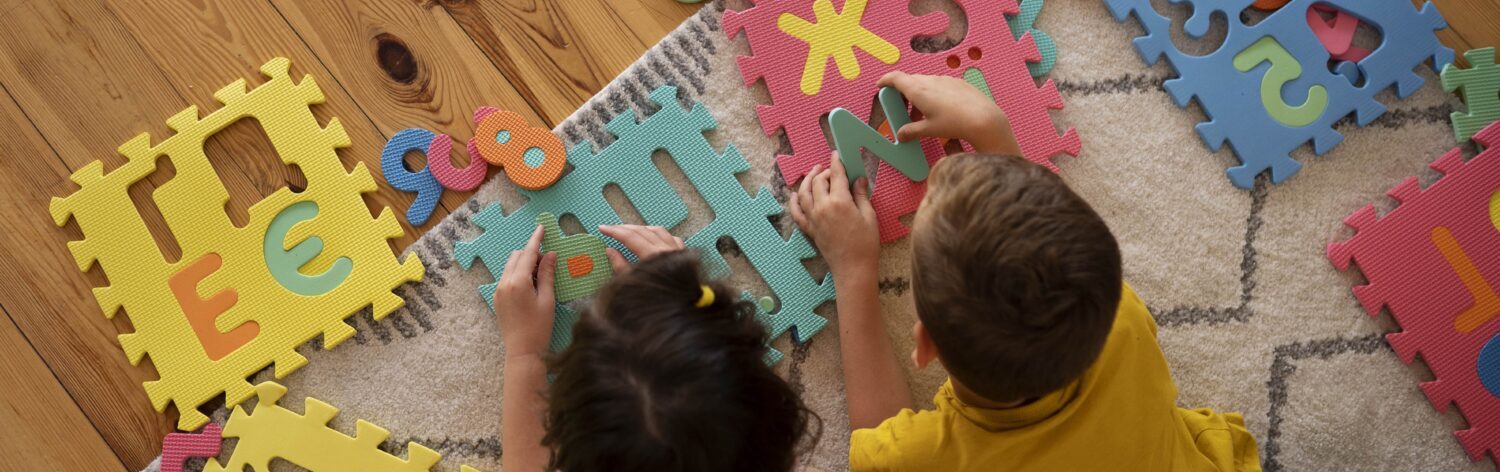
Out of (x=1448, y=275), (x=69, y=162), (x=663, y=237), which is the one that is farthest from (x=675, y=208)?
(x=1448, y=275)

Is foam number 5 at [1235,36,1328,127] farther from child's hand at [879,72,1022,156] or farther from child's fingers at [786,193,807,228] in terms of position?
child's fingers at [786,193,807,228]

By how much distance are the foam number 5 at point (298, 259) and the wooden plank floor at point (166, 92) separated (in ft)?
0.13

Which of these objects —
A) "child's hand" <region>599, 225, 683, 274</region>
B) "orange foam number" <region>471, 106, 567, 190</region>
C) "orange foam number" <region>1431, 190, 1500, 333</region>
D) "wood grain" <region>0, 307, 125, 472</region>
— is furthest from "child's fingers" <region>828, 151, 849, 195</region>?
"wood grain" <region>0, 307, 125, 472</region>

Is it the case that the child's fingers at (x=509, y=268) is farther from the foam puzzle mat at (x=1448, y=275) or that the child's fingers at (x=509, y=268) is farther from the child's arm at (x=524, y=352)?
the foam puzzle mat at (x=1448, y=275)

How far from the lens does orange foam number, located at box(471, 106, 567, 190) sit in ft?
3.29

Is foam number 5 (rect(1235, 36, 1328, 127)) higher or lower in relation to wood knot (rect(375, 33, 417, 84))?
lower

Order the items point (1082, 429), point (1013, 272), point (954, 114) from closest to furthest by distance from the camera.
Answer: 1. point (1013, 272)
2. point (1082, 429)
3. point (954, 114)

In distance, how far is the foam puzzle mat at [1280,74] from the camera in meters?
1.05

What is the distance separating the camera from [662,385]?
2.21 feet

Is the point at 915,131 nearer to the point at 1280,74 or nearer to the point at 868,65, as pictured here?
the point at 868,65

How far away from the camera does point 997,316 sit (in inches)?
26.0

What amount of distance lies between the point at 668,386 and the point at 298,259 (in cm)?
53

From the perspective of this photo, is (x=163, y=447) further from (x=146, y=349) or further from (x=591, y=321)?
(x=591, y=321)

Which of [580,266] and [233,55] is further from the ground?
[233,55]
